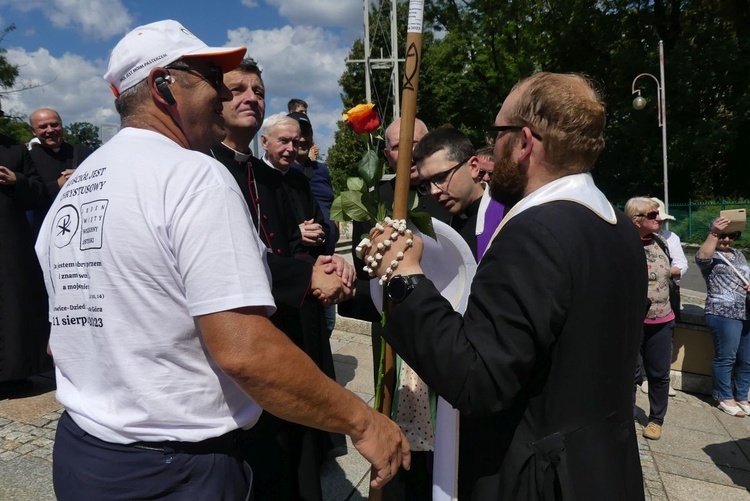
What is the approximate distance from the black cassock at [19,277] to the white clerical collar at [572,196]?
178 inches

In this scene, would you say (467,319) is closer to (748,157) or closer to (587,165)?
(587,165)

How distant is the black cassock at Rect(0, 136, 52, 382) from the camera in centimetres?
468

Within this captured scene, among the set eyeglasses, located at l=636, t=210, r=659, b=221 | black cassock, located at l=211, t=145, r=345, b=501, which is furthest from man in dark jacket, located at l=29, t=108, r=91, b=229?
eyeglasses, located at l=636, t=210, r=659, b=221

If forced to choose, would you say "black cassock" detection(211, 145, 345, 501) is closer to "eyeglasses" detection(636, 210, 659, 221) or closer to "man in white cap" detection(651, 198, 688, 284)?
"eyeglasses" detection(636, 210, 659, 221)

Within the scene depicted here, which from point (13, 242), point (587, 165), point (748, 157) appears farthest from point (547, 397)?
point (748, 157)

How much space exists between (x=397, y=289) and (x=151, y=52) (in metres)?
0.89

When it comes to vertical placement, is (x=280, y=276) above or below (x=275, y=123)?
below

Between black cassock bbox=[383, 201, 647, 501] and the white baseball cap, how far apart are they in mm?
830

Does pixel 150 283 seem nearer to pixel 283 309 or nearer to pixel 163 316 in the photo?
pixel 163 316

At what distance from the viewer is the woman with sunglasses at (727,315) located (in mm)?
5266

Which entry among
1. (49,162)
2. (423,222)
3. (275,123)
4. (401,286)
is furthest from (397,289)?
(49,162)

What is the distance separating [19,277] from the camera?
481 cm

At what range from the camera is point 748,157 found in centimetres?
2303

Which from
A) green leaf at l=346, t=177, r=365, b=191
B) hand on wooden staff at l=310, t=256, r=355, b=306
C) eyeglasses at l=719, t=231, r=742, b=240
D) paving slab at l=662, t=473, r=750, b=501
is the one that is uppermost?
green leaf at l=346, t=177, r=365, b=191
